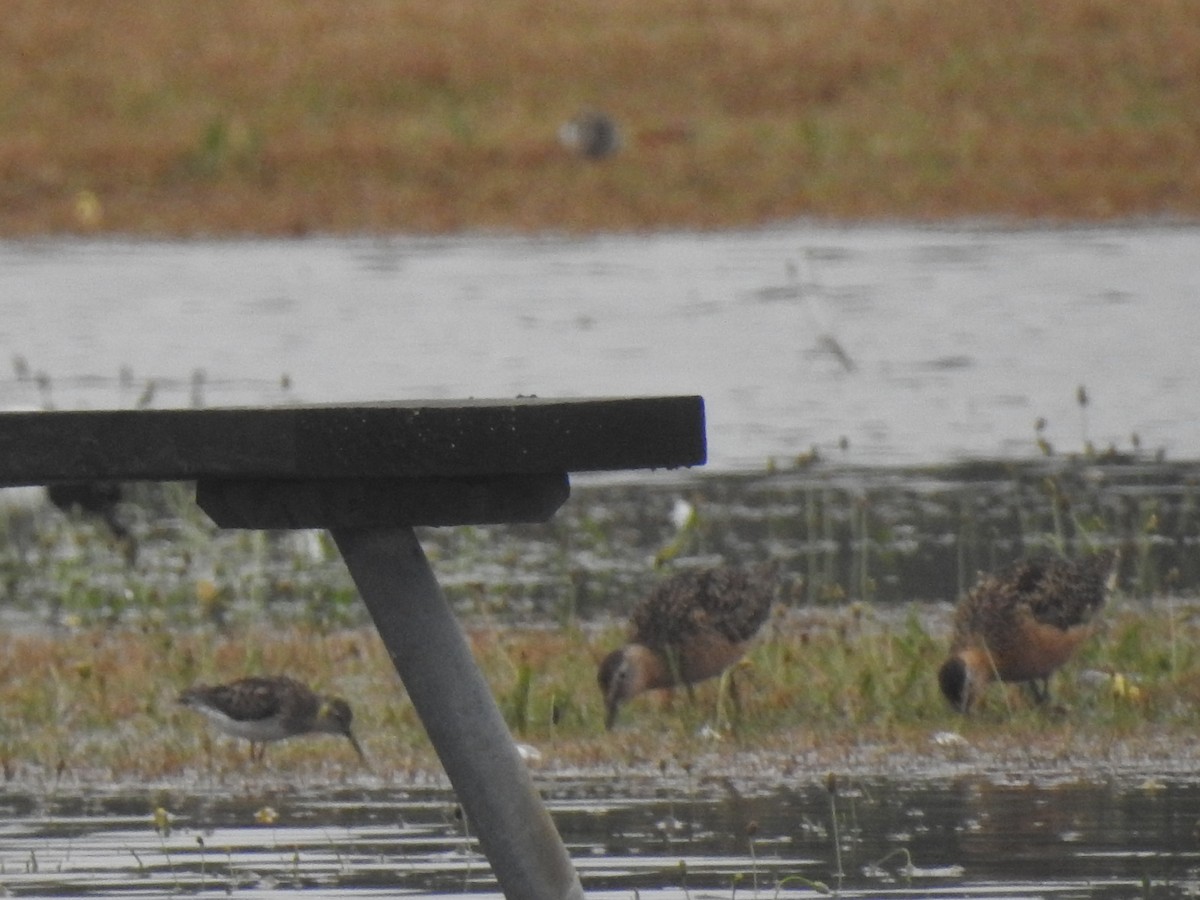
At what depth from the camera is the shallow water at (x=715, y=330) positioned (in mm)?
14484

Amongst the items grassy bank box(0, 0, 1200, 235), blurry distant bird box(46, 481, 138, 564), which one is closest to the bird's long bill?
blurry distant bird box(46, 481, 138, 564)

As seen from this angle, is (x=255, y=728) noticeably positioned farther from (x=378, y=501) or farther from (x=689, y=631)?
(x=378, y=501)

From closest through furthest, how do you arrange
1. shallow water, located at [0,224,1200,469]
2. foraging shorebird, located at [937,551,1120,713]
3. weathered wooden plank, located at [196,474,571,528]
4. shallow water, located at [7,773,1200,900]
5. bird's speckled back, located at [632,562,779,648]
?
1. weathered wooden plank, located at [196,474,571,528]
2. shallow water, located at [7,773,1200,900]
3. foraging shorebird, located at [937,551,1120,713]
4. bird's speckled back, located at [632,562,779,648]
5. shallow water, located at [0,224,1200,469]

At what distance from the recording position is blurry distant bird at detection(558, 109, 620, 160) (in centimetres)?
3222

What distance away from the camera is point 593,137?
106 feet

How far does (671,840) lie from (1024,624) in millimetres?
1946

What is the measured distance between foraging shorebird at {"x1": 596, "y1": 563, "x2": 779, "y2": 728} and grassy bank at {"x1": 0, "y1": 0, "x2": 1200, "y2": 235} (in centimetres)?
1975

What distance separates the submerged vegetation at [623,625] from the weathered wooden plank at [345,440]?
227 centimetres

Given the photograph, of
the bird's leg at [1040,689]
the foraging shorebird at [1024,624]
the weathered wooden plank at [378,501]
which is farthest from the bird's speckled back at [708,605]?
the weathered wooden plank at [378,501]

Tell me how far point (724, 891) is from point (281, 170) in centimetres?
2734

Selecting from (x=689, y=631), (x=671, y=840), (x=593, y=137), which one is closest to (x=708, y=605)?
(x=689, y=631)

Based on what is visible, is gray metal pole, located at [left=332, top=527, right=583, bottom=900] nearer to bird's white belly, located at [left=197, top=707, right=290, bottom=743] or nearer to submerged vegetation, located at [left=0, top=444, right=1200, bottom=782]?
submerged vegetation, located at [left=0, top=444, right=1200, bottom=782]

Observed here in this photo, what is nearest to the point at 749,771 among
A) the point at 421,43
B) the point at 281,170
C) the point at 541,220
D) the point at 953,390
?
the point at 953,390

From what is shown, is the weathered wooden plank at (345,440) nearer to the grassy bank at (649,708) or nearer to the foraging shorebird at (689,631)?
the grassy bank at (649,708)
